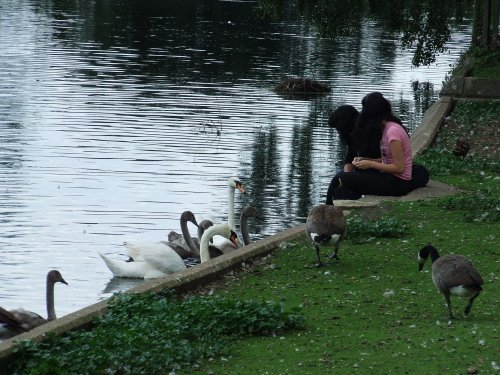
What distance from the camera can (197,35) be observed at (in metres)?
50.7

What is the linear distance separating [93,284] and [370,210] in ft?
11.6

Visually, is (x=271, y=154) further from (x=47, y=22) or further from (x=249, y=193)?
(x=47, y=22)

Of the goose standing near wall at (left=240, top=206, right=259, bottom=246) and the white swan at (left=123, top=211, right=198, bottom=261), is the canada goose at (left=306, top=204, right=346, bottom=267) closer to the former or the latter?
the white swan at (left=123, top=211, right=198, bottom=261)

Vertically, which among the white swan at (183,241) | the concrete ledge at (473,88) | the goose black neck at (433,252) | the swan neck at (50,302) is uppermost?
the goose black neck at (433,252)

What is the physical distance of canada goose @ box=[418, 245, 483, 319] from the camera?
340 inches

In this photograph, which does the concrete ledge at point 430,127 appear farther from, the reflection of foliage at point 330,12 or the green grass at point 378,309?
the reflection of foliage at point 330,12

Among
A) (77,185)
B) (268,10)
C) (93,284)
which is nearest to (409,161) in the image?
(93,284)

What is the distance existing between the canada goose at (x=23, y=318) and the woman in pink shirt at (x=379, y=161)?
10.9ft

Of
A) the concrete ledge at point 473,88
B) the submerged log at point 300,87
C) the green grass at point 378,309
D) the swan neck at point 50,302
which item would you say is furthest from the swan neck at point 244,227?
the submerged log at point 300,87

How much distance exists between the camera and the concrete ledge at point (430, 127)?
779 inches

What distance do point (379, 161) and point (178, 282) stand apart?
436cm

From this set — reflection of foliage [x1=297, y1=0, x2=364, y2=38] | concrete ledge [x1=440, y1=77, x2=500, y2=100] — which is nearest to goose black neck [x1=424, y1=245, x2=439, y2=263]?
concrete ledge [x1=440, y1=77, x2=500, y2=100]

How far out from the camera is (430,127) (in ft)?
70.8

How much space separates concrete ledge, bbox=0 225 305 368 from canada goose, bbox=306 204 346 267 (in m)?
0.97
